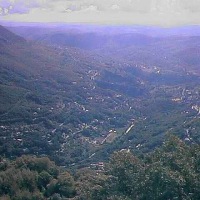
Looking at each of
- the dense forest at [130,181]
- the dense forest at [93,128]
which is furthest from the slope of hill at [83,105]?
the dense forest at [130,181]

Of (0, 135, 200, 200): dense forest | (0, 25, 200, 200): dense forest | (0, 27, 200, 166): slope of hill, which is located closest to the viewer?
(0, 135, 200, 200): dense forest

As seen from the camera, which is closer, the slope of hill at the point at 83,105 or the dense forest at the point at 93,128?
the dense forest at the point at 93,128

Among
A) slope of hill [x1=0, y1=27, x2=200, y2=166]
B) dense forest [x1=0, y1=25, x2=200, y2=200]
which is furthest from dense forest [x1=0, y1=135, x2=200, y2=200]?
slope of hill [x1=0, y1=27, x2=200, y2=166]

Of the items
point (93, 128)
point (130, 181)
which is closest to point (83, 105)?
point (93, 128)

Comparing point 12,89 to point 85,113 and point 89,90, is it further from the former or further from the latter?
point 89,90

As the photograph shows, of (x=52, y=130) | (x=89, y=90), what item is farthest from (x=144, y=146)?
(x=89, y=90)

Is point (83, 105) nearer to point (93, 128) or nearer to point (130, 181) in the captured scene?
point (93, 128)

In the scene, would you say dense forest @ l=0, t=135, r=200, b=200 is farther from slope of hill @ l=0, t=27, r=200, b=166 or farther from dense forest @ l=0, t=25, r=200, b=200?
slope of hill @ l=0, t=27, r=200, b=166

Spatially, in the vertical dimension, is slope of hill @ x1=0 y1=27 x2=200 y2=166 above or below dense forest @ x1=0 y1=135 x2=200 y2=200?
below

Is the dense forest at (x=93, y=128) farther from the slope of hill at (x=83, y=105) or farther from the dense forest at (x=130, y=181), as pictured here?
the slope of hill at (x=83, y=105)
